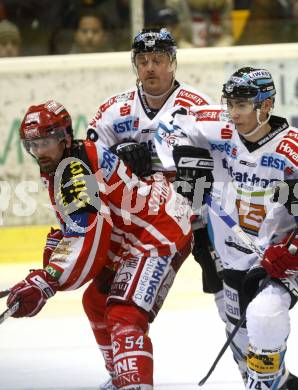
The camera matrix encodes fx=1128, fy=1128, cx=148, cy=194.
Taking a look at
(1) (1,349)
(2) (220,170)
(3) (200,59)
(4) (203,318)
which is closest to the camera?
(2) (220,170)

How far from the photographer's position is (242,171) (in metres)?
4.01

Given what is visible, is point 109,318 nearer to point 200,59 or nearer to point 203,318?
point 203,318

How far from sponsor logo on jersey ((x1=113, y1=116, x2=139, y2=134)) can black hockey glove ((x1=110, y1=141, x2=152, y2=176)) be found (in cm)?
16

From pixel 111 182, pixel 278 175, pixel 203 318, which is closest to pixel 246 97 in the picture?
pixel 278 175

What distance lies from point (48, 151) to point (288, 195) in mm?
Answer: 834

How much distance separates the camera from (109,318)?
3848 mm

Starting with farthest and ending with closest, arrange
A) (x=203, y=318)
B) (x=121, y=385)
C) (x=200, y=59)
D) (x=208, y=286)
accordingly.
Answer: (x=200, y=59)
(x=203, y=318)
(x=208, y=286)
(x=121, y=385)

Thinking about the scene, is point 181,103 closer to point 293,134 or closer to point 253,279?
point 293,134

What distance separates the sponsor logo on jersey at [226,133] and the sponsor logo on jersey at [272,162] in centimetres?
19

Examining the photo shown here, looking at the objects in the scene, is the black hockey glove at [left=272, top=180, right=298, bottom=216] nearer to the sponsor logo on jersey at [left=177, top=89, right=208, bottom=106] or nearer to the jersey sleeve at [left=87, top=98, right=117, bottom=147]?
the sponsor logo on jersey at [left=177, top=89, right=208, bottom=106]

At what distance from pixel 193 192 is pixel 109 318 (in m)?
0.69

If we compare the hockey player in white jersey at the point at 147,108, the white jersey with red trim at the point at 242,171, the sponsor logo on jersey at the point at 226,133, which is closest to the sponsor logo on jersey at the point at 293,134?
the white jersey with red trim at the point at 242,171

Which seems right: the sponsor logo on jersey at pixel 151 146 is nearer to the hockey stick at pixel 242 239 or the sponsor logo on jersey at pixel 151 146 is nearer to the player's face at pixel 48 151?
the hockey stick at pixel 242 239

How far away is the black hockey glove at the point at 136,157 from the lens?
4.67 m
